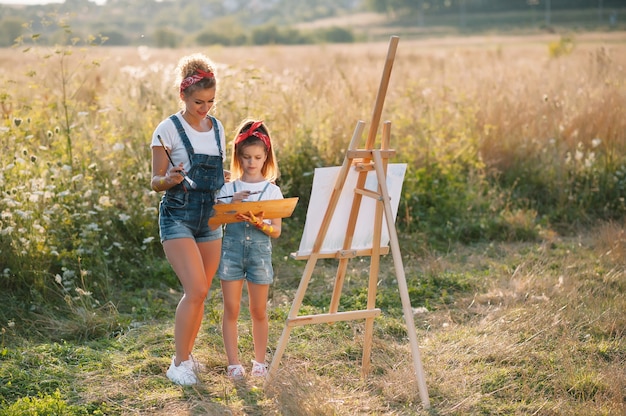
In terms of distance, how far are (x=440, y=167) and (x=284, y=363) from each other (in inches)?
163

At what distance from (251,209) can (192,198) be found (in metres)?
0.33

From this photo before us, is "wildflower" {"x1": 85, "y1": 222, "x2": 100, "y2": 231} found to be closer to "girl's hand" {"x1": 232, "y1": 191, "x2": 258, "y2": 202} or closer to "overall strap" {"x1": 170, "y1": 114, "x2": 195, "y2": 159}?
"overall strap" {"x1": 170, "y1": 114, "x2": 195, "y2": 159}

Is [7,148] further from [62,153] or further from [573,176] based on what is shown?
[573,176]

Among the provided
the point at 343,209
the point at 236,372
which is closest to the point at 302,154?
the point at 343,209

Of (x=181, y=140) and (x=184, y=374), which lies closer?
(x=181, y=140)

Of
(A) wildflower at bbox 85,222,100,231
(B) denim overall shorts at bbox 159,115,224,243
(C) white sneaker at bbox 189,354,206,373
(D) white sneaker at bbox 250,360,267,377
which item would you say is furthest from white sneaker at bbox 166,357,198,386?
(A) wildflower at bbox 85,222,100,231

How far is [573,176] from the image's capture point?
8.30 metres

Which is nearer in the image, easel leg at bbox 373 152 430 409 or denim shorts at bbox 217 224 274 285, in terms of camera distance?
easel leg at bbox 373 152 430 409

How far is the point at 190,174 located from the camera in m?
3.96

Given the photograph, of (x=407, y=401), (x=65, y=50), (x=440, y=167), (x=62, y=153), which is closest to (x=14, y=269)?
(x=62, y=153)

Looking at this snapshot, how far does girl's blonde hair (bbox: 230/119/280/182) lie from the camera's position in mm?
3996

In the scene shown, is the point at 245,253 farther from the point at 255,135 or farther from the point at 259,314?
the point at 255,135

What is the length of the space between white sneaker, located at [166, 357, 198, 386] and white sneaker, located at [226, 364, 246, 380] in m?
0.18

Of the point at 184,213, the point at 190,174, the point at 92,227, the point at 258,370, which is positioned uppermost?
the point at 190,174
